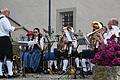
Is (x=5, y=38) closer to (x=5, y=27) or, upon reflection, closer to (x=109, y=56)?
(x=5, y=27)

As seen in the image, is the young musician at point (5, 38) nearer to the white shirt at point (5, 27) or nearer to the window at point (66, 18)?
the white shirt at point (5, 27)

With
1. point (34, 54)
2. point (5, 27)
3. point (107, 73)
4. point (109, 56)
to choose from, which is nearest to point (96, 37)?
point (5, 27)

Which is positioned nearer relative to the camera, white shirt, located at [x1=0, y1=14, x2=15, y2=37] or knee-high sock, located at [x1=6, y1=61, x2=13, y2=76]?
white shirt, located at [x1=0, y1=14, x2=15, y2=37]

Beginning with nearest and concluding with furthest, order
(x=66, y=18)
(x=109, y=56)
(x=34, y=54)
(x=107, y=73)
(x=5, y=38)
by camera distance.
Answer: (x=107, y=73)
(x=109, y=56)
(x=5, y=38)
(x=34, y=54)
(x=66, y=18)

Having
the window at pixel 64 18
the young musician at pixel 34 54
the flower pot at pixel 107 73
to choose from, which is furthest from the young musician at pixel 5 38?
the window at pixel 64 18

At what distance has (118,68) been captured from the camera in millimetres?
9016

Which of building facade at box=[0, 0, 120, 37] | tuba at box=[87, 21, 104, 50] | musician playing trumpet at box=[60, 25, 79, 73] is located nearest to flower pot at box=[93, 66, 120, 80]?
tuba at box=[87, 21, 104, 50]

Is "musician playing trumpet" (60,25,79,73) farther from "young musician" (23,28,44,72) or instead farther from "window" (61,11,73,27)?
"window" (61,11,73,27)

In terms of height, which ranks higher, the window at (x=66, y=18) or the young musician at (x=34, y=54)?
the window at (x=66, y=18)

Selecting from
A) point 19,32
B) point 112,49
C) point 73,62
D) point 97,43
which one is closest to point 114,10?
point 19,32

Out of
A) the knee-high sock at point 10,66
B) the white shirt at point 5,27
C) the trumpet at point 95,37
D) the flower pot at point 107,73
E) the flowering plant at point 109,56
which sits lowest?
the knee-high sock at point 10,66

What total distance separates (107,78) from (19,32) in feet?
48.2

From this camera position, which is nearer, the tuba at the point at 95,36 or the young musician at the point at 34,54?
the tuba at the point at 95,36

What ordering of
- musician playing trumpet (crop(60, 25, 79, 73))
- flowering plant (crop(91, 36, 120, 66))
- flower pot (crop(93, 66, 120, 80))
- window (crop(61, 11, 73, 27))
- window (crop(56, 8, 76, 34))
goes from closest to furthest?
flower pot (crop(93, 66, 120, 80)) < flowering plant (crop(91, 36, 120, 66)) < musician playing trumpet (crop(60, 25, 79, 73)) < window (crop(56, 8, 76, 34)) < window (crop(61, 11, 73, 27))
